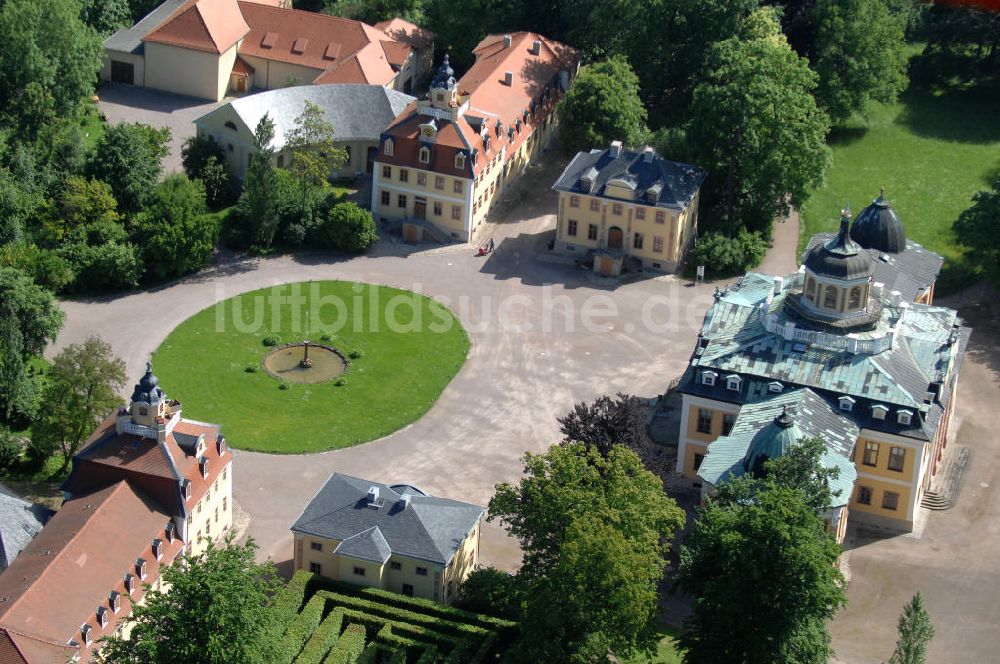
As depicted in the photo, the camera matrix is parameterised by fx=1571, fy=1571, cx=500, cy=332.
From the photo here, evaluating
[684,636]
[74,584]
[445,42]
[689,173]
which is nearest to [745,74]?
[689,173]

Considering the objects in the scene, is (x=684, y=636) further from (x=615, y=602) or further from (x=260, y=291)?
(x=260, y=291)

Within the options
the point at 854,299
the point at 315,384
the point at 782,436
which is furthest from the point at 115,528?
the point at 854,299

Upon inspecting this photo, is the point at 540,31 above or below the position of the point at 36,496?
above

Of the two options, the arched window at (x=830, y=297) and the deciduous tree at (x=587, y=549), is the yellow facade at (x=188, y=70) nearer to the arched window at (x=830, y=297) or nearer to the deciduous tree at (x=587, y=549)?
the arched window at (x=830, y=297)

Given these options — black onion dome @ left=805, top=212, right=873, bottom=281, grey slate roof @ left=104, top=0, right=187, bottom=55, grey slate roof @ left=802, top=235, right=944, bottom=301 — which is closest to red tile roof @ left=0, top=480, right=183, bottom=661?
black onion dome @ left=805, top=212, right=873, bottom=281

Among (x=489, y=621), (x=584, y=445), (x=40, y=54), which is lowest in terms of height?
(x=489, y=621)

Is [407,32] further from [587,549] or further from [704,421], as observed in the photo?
[587,549]
